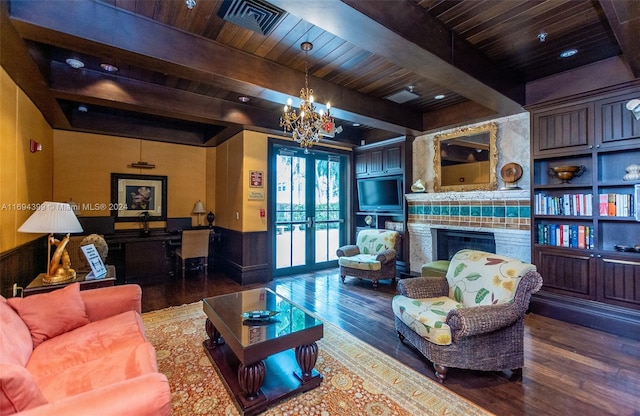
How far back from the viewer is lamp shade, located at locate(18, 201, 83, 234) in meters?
2.59

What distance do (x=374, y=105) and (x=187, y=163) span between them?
4.13 m

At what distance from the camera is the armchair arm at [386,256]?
4.84m

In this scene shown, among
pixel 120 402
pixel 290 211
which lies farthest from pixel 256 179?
pixel 120 402

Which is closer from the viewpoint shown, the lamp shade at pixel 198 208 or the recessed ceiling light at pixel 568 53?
the recessed ceiling light at pixel 568 53

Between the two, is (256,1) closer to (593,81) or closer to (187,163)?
(593,81)

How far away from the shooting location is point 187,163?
6164 millimetres

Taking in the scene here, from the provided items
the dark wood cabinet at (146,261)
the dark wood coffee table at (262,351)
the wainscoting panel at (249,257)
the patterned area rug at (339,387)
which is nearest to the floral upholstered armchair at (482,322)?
the patterned area rug at (339,387)

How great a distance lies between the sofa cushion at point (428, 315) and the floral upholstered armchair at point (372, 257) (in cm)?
197

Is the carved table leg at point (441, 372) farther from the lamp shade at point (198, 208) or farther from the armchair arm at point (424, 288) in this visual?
the lamp shade at point (198, 208)

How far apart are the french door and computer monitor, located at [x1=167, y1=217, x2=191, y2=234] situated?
2.00m

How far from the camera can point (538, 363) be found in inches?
100.0

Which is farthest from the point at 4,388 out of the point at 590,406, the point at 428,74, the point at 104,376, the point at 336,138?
the point at 336,138

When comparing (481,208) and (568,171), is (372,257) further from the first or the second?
(568,171)

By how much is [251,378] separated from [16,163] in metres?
3.24
